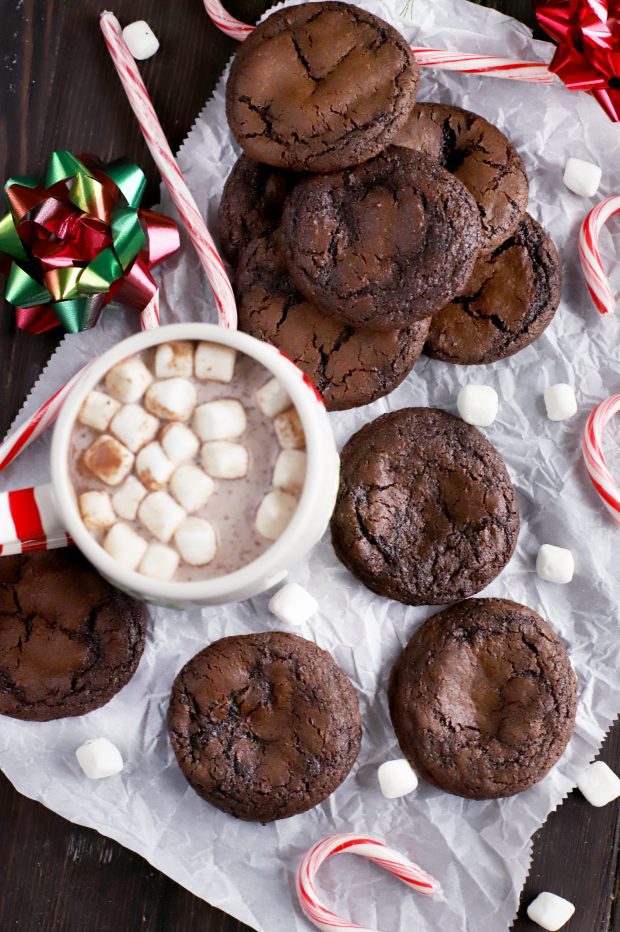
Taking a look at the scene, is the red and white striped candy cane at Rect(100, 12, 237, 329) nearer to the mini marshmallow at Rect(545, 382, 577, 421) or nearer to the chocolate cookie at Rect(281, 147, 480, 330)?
the chocolate cookie at Rect(281, 147, 480, 330)

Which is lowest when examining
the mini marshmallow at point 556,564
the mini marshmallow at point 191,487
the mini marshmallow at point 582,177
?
the mini marshmallow at point 556,564

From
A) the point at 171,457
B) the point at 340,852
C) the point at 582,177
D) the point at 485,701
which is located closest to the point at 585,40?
the point at 582,177

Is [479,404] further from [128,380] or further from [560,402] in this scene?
[128,380]

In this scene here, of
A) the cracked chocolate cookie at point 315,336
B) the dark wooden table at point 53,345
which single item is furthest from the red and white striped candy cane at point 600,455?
the dark wooden table at point 53,345

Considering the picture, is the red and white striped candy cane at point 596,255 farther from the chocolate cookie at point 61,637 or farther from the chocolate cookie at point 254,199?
the chocolate cookie at point 61,637

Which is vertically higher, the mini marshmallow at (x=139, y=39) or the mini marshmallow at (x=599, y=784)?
the mini marshmallow at (x=139, y=39)

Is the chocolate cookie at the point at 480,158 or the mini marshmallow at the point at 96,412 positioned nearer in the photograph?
the mini marshmallow at the point at 96,412

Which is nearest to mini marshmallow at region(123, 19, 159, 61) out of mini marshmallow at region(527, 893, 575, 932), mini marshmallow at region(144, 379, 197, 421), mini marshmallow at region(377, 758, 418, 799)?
mini marshmallow at region(144, 379, 197, 421)
